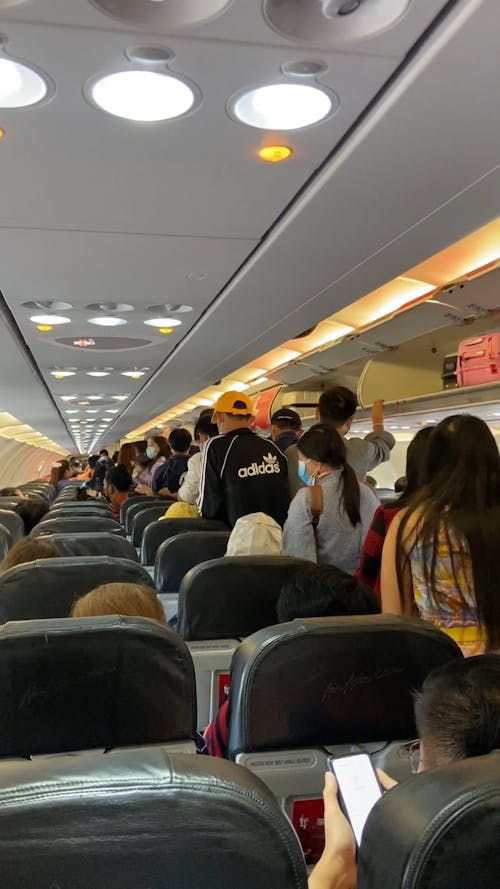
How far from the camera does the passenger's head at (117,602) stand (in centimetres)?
270

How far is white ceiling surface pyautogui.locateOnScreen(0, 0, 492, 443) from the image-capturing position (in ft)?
6.88

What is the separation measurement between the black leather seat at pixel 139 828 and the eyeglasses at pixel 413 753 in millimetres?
644

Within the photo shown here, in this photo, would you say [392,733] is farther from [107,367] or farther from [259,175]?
[107,367]

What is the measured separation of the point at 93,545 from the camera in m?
4.76

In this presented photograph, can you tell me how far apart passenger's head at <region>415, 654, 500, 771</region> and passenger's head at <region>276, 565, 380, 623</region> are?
1208mm

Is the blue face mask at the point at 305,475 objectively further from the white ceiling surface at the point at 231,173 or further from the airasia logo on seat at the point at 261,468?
the white ceiling surface at the point at 231,173

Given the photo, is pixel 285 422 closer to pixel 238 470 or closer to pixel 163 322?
pixel 163 322

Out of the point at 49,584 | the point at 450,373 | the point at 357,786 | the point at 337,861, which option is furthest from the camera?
the point at 450,373

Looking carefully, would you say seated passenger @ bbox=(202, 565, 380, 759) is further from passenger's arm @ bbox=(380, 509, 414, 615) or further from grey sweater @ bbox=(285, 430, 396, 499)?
grey sweater @ bbox=(285, 430, 396, 499)

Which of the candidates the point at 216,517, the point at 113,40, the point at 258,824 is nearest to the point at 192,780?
the point at 258,824

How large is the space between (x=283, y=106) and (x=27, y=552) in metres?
2.54

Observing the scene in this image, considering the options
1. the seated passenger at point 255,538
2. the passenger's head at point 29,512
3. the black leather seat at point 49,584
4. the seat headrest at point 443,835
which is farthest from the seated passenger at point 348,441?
the seat headrest at point 443,835

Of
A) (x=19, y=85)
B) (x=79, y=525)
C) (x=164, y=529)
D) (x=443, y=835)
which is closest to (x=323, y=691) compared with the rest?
(x=443, y=835)

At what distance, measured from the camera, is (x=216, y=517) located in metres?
5.64
